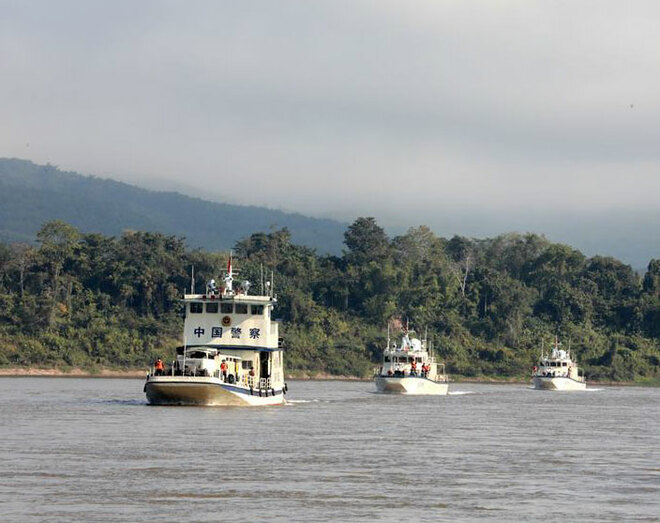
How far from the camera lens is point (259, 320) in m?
90.3

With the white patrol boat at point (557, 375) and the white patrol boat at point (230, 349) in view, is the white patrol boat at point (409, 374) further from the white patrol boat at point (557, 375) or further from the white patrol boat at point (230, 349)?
the white patrol boat at point (230, 349)

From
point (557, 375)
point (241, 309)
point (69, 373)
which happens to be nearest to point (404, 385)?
point (241, 309)

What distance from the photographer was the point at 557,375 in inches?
6535

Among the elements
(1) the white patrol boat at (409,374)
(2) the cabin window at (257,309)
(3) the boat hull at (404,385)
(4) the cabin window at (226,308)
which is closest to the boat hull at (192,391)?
(4) the cabin window at (226,308)

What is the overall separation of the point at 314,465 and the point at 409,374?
250ft


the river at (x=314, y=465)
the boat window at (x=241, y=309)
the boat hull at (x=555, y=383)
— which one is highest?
the boat window at (x=241, y=309)

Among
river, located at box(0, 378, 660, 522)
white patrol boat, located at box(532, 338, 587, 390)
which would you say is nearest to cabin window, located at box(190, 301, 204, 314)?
river, located at box(0, 378, 660, 522)

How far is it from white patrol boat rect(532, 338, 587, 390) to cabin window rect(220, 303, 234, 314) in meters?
81.5

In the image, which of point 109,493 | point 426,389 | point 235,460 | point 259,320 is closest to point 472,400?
point 426,389

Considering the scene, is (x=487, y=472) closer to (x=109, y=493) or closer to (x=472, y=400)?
(x=109, y=493)

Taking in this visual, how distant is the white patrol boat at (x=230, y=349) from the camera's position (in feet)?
275

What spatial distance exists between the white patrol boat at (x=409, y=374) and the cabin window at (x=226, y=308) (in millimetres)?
40311

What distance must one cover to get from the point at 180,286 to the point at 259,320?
108m

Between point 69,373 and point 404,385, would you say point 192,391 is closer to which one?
point 404,385
